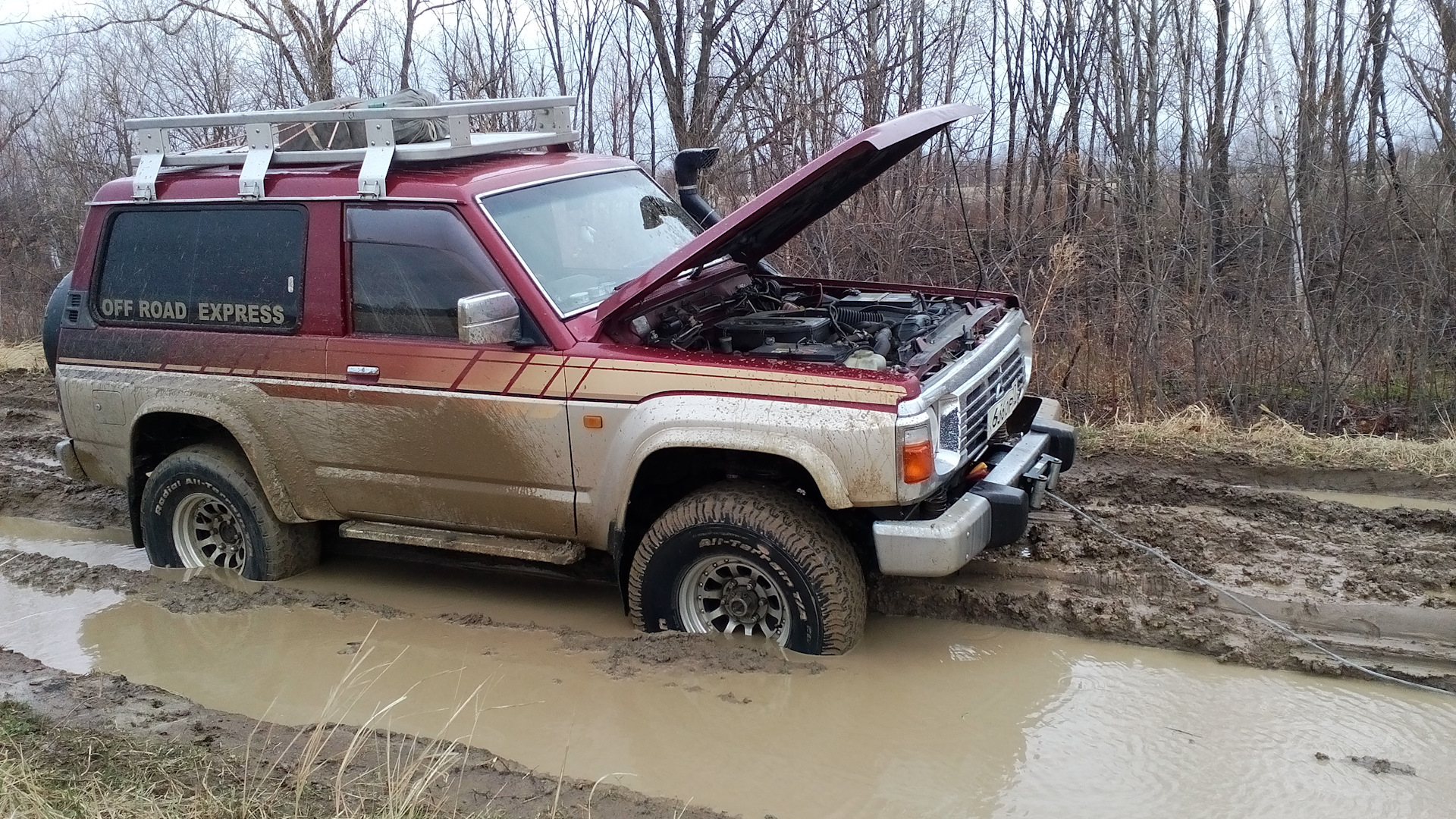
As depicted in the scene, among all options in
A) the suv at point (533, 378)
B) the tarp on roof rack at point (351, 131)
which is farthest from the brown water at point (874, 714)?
the tarp on roof rack at point (351, 131)

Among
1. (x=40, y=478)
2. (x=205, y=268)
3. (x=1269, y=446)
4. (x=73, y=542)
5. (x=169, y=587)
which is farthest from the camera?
(x=40, y=478)

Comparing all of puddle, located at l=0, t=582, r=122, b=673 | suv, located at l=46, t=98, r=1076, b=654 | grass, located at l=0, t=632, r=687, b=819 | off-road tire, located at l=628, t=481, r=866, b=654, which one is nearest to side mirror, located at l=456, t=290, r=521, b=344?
suv, located at l=46, t=98, r=1076, b=654

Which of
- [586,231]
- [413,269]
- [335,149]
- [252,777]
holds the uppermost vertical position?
[335,149]

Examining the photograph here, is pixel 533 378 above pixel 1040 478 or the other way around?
above

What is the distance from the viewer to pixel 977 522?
4.11 m

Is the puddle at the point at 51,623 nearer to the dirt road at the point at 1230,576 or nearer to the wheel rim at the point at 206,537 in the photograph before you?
the dirt road at the point at 1230,576

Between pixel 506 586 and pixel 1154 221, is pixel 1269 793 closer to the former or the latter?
pixel 506 586

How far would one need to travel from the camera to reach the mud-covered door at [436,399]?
4.51m

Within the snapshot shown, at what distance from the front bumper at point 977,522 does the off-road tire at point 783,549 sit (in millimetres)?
230

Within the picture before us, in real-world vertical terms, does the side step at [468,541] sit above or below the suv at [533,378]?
below

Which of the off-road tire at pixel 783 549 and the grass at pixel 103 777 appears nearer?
the grass at pixel 103 777

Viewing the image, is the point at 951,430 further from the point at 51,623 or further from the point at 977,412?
the point at 51,623

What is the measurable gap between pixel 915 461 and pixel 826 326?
1.07m

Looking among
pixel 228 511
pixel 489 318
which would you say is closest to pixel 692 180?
pixel 489 318
